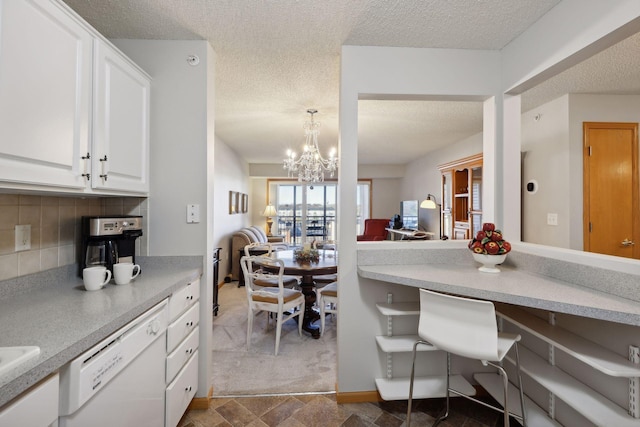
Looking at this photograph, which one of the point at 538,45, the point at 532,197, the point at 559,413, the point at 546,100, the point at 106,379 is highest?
the point at 546,100

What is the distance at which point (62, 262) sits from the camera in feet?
4.98

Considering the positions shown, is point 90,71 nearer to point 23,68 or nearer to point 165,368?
point 23,68

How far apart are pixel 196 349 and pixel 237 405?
18.2 inches

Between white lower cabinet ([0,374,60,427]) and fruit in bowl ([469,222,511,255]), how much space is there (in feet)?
6.32

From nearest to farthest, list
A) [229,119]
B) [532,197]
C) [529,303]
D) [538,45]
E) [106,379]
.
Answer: [106,379] < [529,303] < [538,45] < [532,197] < [229,119]

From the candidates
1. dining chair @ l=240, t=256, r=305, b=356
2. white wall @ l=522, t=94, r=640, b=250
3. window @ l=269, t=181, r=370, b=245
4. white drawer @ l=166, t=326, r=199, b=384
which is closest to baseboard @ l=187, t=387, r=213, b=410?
white drawer @ l=166, t=326, r=199, b=384

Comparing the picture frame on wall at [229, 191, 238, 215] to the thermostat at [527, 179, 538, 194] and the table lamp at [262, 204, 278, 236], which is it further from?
the thermostat at [527, 179, 538, 194]

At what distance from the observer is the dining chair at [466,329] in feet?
4.02

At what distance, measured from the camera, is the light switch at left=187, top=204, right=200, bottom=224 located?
6.05 ft

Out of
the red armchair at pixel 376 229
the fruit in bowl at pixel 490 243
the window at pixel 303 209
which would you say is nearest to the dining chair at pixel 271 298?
the fruit in bowl at pixel 490 243

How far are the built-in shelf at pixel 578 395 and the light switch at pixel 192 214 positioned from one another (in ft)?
6.82

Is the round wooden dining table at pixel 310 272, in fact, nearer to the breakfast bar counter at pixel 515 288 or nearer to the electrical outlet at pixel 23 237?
the breakfast bar counter at pixel 515 288

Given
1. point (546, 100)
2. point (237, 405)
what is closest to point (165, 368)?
point (237, 405)

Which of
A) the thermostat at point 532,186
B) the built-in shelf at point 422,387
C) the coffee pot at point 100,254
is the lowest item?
the built-in shelf at point 422,387
